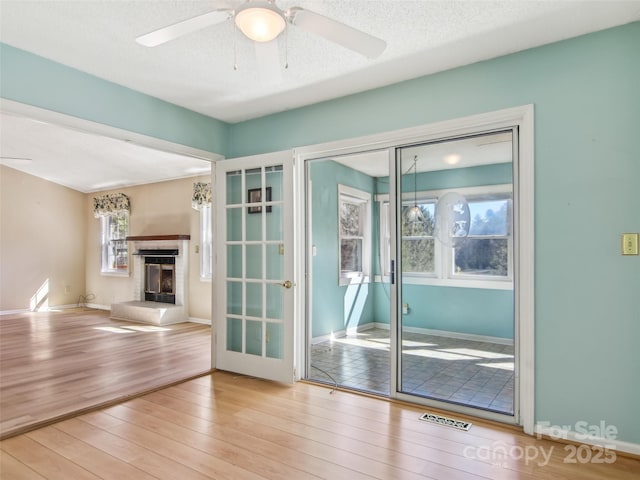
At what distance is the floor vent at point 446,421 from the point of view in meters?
2.66

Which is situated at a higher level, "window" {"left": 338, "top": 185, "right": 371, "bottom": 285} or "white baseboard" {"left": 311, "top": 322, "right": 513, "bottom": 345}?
"window" {"left": 338, "top": 185, "right": 371, "bottom": 285}

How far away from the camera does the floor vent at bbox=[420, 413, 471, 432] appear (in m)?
2.66

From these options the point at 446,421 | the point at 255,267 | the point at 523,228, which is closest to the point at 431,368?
the point at 446,421

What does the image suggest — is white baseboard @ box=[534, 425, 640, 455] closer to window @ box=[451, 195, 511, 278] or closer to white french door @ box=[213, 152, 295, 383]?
white french door @ box=[213, 152, 295, 383]

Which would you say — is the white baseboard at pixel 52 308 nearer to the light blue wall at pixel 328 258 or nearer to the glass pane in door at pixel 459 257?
the light blue wall at pixel 328 258

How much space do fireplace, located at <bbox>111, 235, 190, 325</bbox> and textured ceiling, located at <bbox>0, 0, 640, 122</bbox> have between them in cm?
414

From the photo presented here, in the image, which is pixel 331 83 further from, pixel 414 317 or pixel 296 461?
pixel 414 317

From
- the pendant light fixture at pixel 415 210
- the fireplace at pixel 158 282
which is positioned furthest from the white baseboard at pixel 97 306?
the pendant light fixture at pixel 415 210

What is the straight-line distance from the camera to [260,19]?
5.24 ft

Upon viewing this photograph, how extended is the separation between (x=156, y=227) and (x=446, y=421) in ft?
21.0

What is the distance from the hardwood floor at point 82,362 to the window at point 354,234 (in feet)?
7.43

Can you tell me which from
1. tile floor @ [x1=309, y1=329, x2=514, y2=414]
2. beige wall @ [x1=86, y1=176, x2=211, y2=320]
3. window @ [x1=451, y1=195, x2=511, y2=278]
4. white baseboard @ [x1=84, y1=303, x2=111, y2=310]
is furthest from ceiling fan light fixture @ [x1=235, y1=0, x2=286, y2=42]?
white baseboard @ [x1=84, y1=303, x2=111, y2=310]

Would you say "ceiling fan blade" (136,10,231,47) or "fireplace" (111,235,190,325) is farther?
"fireplace" (111,235,190,325)

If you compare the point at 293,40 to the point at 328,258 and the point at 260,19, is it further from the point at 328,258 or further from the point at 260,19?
the point at 328,258
